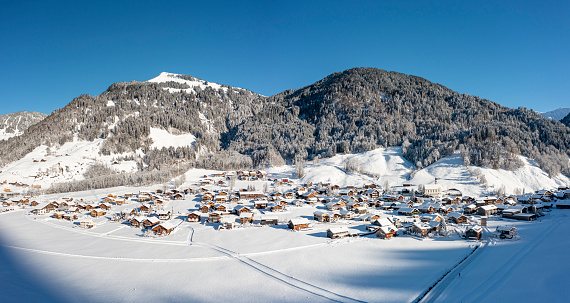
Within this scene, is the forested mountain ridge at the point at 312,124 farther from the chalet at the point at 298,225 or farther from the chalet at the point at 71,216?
the chalet at the point at 298,225

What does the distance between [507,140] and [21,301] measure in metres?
104

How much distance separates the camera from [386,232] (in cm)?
3184

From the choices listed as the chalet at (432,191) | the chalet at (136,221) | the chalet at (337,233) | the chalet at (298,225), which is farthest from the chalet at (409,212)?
the chalet at (136,221)

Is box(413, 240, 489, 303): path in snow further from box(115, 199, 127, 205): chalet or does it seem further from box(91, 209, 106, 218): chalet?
box(115, 199, 127, 205): chalet

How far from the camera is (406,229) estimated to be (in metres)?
34.6

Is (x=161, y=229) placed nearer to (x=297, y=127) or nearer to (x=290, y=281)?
(x=290, y=281)

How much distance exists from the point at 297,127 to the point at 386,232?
115 meters

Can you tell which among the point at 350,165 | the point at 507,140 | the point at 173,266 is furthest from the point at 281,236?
the point at 507,140

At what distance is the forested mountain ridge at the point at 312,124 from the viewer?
87.1 meters

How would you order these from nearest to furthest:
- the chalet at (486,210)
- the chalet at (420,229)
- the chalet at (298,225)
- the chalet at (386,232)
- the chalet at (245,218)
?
1. the chalet at (386,232)
2. the chalet at (420,229)
3. the chalet at (298,225)
4. the chalet at (245,218)
5. the chalet at (486,210)

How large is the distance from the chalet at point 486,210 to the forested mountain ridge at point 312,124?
120 feet

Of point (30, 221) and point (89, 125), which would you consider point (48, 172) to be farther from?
point (30, 221)

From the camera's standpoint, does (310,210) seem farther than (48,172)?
No

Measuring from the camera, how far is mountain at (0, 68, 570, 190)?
287ft
